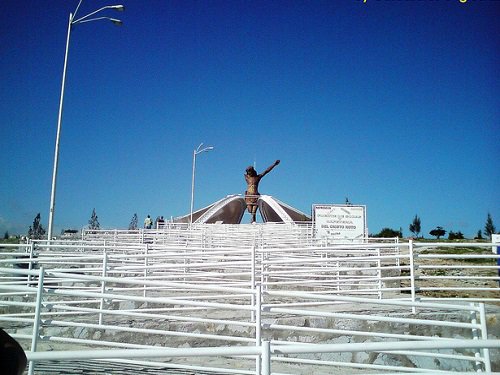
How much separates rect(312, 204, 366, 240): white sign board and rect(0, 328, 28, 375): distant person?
46.9ft

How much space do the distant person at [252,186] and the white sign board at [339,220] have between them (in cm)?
2849

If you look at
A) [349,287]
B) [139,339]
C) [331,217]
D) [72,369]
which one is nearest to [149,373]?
[72,369]

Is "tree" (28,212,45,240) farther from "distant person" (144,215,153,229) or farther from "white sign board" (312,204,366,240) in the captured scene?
"white sign board" (312,204,366,240)

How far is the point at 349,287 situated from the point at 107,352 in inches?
351

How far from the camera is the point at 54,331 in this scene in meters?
7.18

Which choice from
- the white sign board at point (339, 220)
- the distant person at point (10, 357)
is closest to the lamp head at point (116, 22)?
the white sign board at point (339, 220)

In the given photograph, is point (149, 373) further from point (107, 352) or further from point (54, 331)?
point (107, 352)

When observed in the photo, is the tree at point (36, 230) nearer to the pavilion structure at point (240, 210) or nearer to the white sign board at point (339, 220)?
the white sign board at point (339, 220)

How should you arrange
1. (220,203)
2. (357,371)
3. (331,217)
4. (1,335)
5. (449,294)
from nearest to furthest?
(1,335) → (357,371) → (449,294) → (331,217) → (220,203)

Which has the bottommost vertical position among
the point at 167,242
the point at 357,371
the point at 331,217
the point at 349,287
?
the point at 357,371

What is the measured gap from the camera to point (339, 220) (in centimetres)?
1584

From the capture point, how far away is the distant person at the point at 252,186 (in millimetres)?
44812

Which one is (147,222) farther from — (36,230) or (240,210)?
(240,210)

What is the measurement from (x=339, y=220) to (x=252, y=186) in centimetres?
2980
